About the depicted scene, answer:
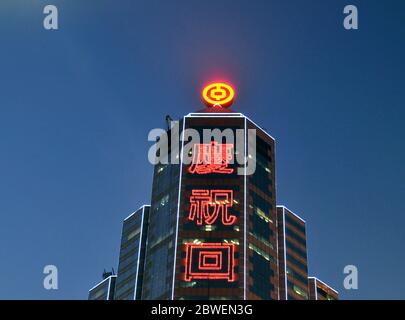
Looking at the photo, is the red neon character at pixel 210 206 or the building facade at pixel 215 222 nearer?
the building facade at pixel 215 222

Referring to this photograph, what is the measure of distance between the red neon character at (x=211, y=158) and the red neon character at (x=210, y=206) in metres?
5.78

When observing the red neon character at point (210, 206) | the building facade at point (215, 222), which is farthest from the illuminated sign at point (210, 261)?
the red neon character at point (210, 206)

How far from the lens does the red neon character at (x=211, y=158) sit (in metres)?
180

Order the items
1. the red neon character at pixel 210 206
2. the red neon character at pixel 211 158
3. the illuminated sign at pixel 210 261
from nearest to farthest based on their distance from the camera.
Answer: the illuminated sign at pixel 210 261 < the red neon character at pixel 210 206 < the red neon character at pixel 211 158

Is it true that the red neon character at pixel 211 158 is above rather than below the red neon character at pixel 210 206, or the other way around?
above

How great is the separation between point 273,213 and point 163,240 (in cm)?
2865

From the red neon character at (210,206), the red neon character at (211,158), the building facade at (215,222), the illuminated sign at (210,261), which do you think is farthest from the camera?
the red neon character at (211,158)

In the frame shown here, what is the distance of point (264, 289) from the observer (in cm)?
17250

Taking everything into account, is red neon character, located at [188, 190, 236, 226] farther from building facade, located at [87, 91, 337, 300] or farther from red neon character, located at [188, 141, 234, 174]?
red neon character, located at [188, 141, 234, 174]

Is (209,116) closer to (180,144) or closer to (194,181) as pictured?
(180,144)

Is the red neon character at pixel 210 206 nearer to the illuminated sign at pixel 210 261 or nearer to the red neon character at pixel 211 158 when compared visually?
the red neon character at pixel 211 158

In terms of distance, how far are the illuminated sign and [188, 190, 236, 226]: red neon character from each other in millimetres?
6384

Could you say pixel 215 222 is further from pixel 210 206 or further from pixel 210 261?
pixel 210 261
